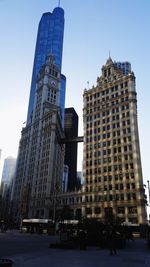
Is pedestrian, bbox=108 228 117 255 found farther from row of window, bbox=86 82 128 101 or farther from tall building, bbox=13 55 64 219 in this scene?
row of window, bbox=86 82 128 101

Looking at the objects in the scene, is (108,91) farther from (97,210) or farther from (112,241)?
(112,241)

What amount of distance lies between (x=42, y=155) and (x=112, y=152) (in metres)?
39.1

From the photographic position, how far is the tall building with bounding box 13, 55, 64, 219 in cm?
9888

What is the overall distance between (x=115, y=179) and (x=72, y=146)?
101 meters

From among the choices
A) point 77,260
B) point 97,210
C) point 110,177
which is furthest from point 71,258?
point 110,177

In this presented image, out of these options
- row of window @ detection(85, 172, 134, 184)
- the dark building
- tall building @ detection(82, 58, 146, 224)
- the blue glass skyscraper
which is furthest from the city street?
the dark building

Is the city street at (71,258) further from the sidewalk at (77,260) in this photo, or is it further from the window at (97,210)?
the window at (97,210)

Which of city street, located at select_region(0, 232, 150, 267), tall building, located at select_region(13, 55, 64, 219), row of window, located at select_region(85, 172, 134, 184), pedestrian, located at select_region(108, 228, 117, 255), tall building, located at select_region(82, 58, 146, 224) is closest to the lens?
city street, located at select_region(0, 232, 150, 267)

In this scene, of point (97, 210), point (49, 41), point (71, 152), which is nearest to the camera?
point (97, 210)

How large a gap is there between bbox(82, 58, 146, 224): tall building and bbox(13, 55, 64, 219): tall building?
17.4 m

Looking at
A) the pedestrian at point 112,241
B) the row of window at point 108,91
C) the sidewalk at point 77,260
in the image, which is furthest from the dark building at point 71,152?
the sidewalk at point 77,260

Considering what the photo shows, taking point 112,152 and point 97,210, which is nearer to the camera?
point 97,210

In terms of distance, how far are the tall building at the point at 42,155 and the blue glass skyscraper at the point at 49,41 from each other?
909 inches

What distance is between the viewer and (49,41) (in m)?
170
